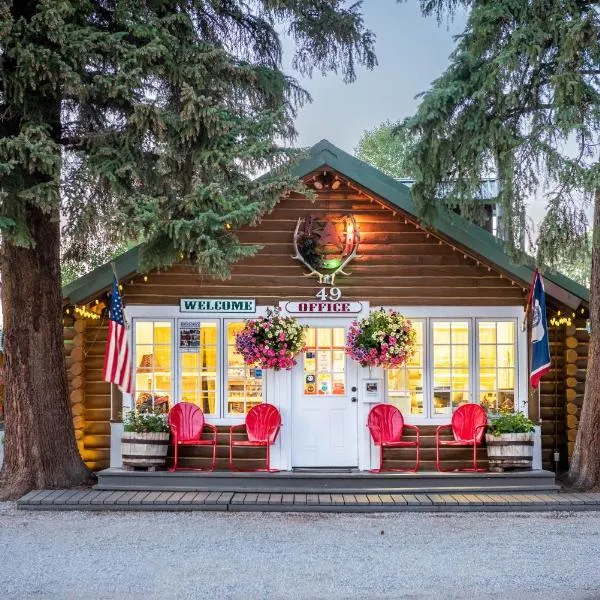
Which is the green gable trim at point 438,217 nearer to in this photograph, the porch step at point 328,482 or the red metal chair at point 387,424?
the red metal chair at point 387,424

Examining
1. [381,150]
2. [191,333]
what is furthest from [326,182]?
[381,150]

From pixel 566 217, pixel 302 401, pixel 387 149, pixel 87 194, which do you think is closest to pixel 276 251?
pixel 302 401

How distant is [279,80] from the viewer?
11516mm

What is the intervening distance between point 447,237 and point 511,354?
1.86 m

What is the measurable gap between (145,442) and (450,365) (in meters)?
4.21

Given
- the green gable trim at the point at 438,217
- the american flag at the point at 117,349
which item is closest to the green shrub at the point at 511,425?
the green gable trim at the point at 438,217

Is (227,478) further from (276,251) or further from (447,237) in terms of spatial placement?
(447,237)

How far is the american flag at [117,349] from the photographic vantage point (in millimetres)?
11078

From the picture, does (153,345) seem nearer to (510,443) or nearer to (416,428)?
(416,428)

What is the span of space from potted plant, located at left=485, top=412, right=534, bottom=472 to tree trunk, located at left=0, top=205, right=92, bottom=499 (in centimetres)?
549

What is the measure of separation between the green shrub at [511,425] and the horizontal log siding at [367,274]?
5.25 ft

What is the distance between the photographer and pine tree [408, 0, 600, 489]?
1045cm

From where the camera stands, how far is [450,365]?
12094mm

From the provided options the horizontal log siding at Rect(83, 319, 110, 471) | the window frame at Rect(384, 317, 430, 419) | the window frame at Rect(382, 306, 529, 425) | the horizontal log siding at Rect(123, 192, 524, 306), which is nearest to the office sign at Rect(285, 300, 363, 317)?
the horizontal log siding at Rect(123, 192, 524, 306)
